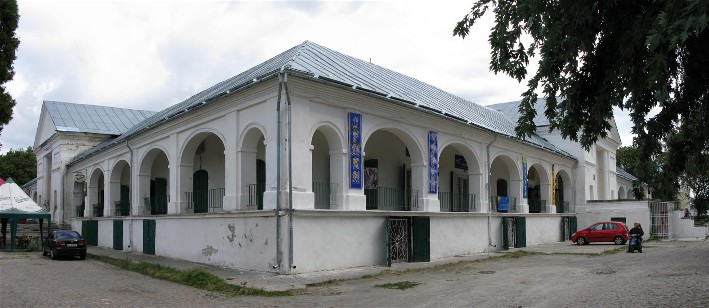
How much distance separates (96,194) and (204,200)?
14715 mm

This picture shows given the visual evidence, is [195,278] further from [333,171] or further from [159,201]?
[159,201]

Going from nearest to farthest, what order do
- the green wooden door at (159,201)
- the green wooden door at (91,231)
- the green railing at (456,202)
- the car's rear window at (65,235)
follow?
the car's rear window at (65,235)
the green railing at (456,202)
the green wooden door at (159,201)
the green wooden door at (91,231)

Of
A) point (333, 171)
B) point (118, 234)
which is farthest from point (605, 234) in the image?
point (118, 234)

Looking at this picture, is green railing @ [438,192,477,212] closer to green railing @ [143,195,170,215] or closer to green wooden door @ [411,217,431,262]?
green wooden door @ [411,217,431,262]

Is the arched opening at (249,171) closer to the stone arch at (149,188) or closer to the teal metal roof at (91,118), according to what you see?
the stone arch at (149,188)

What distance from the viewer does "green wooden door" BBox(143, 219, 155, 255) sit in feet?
74.7

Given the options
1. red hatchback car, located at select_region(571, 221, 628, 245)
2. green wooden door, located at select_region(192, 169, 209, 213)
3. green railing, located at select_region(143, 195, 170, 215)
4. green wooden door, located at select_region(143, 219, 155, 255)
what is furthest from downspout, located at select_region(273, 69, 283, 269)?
red hatchback car, located at select_region(571, 221, 628, 245)

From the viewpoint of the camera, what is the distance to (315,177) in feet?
69.1

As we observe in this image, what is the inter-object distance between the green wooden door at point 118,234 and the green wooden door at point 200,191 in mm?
6034

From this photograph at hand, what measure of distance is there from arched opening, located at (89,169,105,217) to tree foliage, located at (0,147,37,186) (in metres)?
35.1

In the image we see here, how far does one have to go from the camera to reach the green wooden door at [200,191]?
2102 cm

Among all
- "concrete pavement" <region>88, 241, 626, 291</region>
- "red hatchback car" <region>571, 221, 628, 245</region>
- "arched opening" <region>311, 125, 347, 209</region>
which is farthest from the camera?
"red hatchback car" <region>571, 221, 628, 245</region>

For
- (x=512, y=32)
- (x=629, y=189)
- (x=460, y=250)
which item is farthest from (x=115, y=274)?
(x=629, y=189)

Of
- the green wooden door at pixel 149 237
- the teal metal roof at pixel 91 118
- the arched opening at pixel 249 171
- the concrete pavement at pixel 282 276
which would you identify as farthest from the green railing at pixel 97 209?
the arched opening at pixel 249 171
